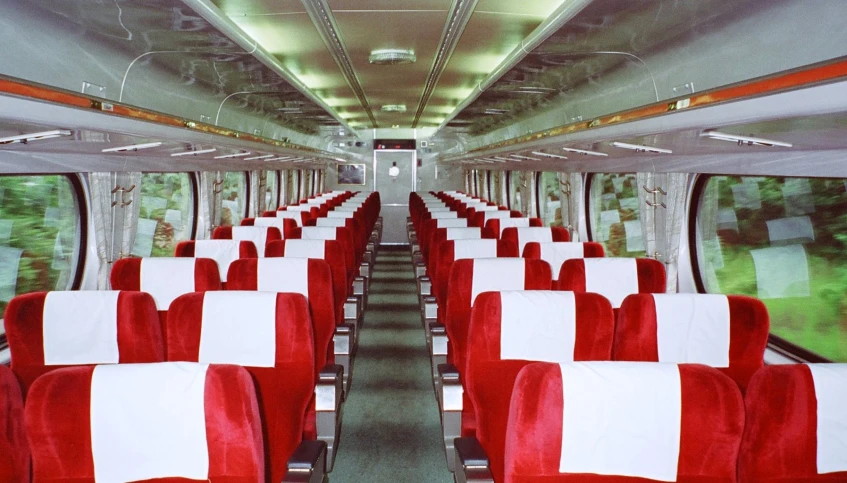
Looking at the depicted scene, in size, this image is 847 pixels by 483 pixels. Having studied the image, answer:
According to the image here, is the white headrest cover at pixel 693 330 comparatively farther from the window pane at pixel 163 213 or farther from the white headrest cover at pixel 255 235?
the window pane at pixel 163 213

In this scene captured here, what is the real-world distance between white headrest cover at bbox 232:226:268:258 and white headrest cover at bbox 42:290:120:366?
4025mm

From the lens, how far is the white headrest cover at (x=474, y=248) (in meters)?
6.00

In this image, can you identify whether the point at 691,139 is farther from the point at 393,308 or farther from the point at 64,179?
the point at 393,308

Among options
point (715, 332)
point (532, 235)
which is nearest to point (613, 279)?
point (715, 332)

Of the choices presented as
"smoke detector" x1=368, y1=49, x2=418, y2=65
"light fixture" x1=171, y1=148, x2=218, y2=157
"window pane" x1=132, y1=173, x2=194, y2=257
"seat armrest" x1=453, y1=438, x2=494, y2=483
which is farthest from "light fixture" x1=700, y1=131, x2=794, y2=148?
"window pane" x1=132, y1=173, x2=194, y2=257

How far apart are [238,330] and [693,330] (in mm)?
2141

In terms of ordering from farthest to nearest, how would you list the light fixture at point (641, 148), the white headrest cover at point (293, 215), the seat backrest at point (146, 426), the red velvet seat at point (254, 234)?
the white headrest cover at point (293, 215), the red velvet seat at point (254, 234), the light fixture at point (641, 148), the seat backrest at point (146, 426)

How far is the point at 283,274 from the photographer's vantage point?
4.54m

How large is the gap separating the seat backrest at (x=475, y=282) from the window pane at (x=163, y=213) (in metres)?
5.18

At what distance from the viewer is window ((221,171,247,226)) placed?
40.4ft

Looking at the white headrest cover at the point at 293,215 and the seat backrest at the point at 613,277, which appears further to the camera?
the white headrest cover at the point at 293,215

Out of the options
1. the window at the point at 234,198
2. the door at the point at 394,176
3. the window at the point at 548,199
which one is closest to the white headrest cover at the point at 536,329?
the window at the point at 548,199

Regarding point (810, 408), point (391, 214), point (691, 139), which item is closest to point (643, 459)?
point (810, 408)

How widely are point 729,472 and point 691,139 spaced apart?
226 centimetres
